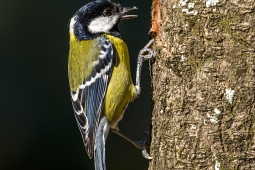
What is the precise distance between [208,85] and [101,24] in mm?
1505

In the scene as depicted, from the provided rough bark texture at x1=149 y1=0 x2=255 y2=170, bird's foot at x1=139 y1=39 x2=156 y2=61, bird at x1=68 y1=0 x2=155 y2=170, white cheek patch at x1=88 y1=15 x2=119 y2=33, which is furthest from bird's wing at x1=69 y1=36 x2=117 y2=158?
rough bark texture at x1=149 y1=0 x2=255 y2=170

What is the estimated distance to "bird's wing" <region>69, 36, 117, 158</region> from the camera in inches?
151

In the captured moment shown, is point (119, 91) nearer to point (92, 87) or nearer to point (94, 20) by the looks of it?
point (92, 87)

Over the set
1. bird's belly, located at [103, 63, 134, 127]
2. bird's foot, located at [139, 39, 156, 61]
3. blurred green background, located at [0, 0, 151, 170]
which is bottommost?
blurred green background, located at [0, 0, 151, 170]

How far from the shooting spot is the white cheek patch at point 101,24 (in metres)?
4.14

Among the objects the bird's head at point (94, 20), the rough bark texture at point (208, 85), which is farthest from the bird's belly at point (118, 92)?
the rough bark texture at point (208, 85)

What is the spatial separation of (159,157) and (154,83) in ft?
1.49

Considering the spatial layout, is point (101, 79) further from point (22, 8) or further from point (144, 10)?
point (22, 8)

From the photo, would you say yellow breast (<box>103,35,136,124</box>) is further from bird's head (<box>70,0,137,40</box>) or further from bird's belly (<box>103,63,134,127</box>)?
bird's head (<box>70,0,137,40</box>)

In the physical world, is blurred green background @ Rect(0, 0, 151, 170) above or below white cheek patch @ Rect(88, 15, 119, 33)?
below

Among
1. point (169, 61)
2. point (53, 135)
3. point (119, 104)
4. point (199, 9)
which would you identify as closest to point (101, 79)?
point (119, 104)

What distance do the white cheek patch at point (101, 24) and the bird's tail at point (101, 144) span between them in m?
0.72

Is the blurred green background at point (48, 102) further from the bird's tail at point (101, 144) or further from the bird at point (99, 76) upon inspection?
the bird's tail at point (101, 144)

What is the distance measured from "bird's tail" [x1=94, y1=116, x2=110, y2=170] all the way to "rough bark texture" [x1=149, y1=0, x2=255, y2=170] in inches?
24.9
